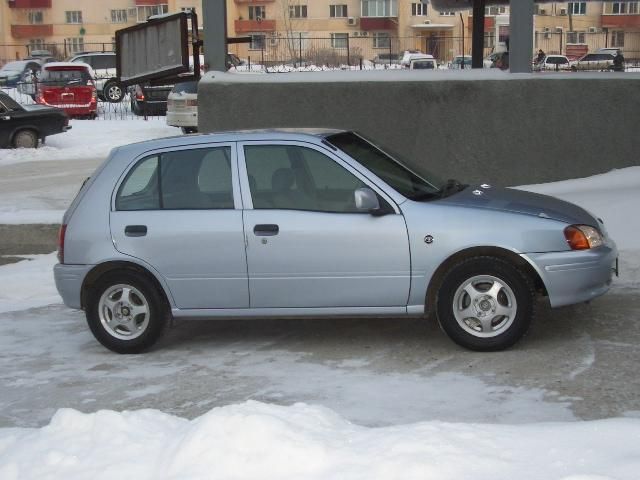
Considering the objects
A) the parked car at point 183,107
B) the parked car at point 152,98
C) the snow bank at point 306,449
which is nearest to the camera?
the snow bank at point 306,449

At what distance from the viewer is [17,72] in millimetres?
47656

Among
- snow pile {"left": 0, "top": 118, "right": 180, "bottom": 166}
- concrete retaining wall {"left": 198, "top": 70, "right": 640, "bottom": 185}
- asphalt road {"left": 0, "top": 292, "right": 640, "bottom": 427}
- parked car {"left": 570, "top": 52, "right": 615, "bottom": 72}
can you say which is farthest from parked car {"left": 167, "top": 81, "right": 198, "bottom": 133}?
parked car {"left": 570, "top": 52, "right": 615, "bottom": 72}

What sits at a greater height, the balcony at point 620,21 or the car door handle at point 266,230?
the balcony at point 620,21

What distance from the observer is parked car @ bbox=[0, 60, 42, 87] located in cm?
4631

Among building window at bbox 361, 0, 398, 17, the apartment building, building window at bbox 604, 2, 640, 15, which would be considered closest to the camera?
the apartment building

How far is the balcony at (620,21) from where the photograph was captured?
209ft

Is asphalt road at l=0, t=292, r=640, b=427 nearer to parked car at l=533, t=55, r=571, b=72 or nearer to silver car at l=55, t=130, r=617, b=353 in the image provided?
silver car at l=55, t=130, r=617, b=353

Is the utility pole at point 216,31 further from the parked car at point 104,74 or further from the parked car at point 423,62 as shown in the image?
the parked car at point 104,74

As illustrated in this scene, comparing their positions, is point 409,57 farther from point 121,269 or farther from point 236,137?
point 121,269

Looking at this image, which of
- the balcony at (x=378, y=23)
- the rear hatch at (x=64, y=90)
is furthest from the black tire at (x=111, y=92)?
the balcony at (x=378, y=23)

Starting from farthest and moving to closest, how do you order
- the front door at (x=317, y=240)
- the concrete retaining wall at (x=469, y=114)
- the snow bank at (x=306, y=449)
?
the concrete retaining wall at (x=469, y=114), the front door at (x=317, y=240), the snow bank at (x=306, y=449)

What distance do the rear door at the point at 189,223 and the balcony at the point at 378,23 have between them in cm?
6411

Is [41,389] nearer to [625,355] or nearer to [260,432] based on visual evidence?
[260,432]

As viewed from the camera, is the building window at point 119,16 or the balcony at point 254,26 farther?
the building window at point 119,16
